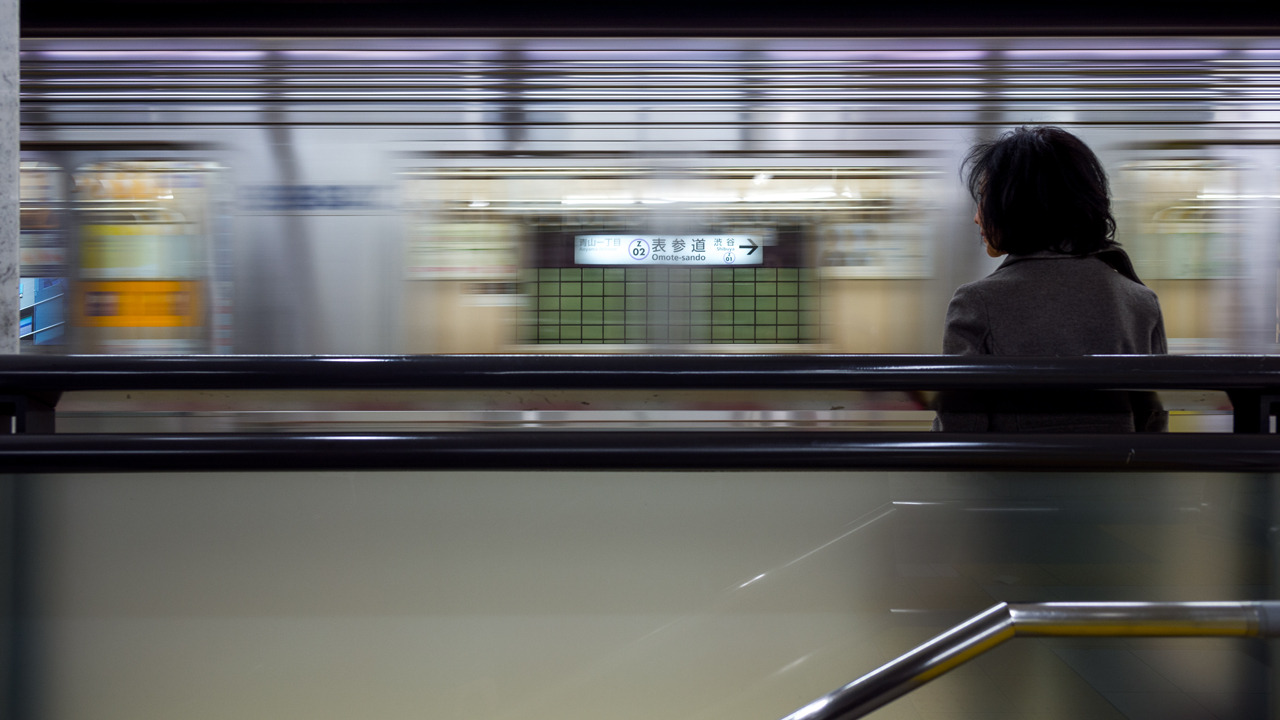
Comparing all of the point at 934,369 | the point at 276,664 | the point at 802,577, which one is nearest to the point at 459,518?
the point at 276,664

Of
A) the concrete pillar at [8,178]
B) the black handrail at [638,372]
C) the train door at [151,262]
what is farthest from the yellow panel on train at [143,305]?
the black handrail at [638,372]

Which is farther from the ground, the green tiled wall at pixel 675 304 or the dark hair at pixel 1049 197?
the dark hair at pixel 1049 197

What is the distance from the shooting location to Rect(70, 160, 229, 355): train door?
3617 mm

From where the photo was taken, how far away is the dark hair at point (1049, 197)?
61.1 inches

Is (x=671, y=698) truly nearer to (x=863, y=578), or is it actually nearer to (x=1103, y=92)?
(x=863, y=578)

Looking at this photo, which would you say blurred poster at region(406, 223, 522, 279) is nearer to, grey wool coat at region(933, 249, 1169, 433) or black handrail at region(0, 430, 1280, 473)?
grey wool coat at region(933, 249, 1169, 433)

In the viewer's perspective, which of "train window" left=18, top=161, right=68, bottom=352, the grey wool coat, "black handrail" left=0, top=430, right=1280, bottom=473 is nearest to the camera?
"black handrail" left=0, top=430, right=1280, bottom=473

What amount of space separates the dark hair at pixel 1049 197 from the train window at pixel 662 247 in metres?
2.03

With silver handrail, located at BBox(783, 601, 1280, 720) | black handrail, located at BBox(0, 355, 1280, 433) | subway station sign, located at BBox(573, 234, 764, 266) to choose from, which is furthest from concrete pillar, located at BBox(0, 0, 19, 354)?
subway station sign, located at BBox(573, 234, 764, 266)

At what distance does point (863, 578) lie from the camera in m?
1.35

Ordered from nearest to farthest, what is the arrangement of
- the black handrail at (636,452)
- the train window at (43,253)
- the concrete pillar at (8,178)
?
the black handrail at (636,452) < the concrete pillar at (8,178) < the train window at (43,253)
